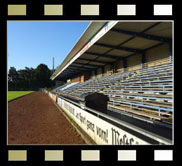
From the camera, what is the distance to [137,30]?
7.20m

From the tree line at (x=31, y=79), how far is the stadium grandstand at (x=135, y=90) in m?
50.2

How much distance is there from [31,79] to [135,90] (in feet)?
198

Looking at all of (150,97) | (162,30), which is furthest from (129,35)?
(150,97)

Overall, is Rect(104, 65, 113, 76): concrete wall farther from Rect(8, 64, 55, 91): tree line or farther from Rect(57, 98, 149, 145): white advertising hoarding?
Rect(8, 64, 55, 91): tree line

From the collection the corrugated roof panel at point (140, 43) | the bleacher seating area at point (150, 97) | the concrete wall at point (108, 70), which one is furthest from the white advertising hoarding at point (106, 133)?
the concrete wall at point (108, 70)

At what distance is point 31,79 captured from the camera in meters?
58.2

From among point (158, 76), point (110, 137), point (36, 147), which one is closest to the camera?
point (36, 147)

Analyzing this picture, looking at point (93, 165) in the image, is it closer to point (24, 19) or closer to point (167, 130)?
point (167, 130)

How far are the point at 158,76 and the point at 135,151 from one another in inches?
177

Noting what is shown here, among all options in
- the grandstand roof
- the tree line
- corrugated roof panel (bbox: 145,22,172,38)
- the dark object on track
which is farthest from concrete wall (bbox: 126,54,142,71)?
the tree line

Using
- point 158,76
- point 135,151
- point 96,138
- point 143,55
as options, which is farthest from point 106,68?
point 135,151

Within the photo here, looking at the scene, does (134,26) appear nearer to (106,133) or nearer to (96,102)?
(96,102)

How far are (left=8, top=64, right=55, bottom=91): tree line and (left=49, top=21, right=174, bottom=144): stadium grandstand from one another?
50159 mm

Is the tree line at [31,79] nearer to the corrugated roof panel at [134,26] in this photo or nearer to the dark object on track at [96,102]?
the corrugated roof panel at [134,26]
